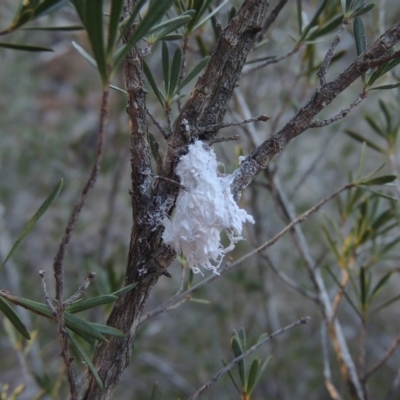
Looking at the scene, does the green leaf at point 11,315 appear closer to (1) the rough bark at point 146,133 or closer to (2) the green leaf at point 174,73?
(1) the rough bark at point 146,133

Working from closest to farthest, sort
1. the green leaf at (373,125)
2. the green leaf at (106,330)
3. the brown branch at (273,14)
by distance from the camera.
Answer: the green leaf at (106,330)
the brown branch at (273,14)
the green leaf at (373,125)

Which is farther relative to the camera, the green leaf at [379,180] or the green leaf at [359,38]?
the green leaf at [379,180]

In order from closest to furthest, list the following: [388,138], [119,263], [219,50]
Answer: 1. [219,50]
2. [388,138]
3. [119,263]

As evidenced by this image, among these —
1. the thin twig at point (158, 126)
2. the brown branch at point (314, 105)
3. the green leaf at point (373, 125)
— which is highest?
the green leaf at point (373, 125)

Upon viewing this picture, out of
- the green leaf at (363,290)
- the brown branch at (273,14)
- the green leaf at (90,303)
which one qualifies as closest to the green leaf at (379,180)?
the green leaf at (363,290)

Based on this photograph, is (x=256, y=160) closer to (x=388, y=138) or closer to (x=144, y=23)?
(x=144, y=23)

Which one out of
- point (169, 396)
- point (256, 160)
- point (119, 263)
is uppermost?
point (119, 263)

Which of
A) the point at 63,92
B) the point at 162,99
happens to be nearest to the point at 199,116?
the point at 162,99

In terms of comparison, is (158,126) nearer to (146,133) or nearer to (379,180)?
(146,133)
